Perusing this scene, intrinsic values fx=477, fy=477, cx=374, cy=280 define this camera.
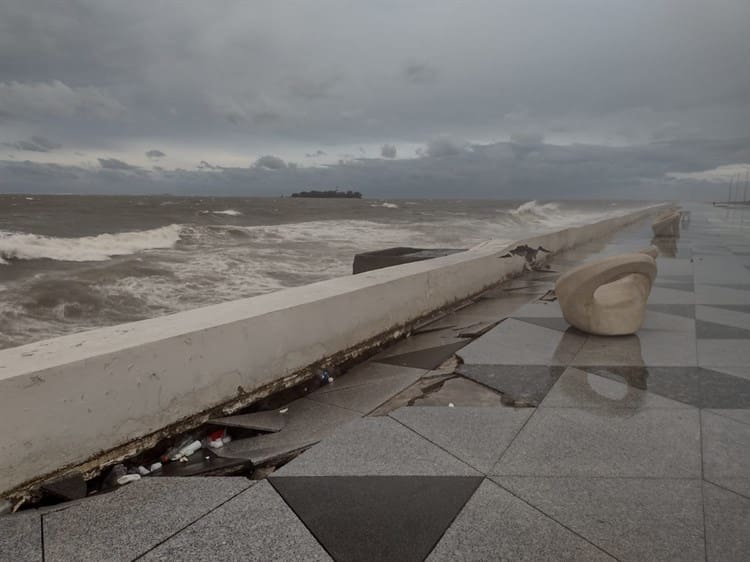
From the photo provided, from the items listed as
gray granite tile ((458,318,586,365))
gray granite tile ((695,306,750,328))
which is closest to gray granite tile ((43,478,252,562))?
gray granite tile ((458,318,586,365))

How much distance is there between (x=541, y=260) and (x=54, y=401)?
28.4ft

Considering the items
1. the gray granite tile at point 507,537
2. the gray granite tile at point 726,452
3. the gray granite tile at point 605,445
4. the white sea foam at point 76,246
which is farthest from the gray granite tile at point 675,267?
the white sea foam at point 76,246

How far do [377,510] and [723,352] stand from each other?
138 inches

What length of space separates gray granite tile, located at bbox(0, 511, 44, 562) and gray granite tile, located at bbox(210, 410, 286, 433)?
101 centimetres

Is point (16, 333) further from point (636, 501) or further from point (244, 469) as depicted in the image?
point (636, 501)

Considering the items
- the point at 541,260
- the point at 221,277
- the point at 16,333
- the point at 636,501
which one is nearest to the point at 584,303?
the point at 636,501

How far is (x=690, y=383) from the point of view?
3326mm

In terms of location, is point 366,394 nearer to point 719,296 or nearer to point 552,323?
point 552,323

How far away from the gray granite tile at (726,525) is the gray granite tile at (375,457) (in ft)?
3.08

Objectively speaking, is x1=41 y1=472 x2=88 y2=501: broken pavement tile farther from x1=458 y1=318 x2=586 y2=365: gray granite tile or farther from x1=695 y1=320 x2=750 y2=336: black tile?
x1=695 y1=320 x2=750 y2=336: black tile

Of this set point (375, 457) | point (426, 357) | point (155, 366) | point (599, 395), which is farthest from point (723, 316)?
point (155, 366)

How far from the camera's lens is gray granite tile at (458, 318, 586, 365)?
12.7 ft

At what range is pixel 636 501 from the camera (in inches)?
80.7

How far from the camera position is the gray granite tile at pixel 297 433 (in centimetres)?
261
